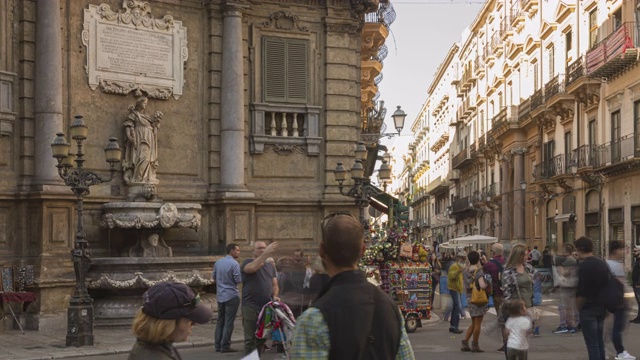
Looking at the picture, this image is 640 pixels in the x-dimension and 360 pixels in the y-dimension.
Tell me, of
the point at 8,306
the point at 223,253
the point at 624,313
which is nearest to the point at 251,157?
the point at 223,253

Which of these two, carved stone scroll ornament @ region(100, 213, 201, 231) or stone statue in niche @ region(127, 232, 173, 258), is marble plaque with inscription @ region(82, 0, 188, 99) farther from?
stone statue in niche @ region(127, 232, 173, 258)

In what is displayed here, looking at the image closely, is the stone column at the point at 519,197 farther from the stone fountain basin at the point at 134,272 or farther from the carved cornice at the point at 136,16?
the stone fountain basin at the point at 134,272

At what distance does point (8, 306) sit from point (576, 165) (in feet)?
81.3

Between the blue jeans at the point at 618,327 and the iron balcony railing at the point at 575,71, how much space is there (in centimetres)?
2406

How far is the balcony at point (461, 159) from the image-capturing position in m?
62.0

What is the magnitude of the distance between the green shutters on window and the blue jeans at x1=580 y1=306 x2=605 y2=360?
1182cm

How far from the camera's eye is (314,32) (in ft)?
70.9

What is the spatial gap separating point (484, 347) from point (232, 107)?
8.48 meters

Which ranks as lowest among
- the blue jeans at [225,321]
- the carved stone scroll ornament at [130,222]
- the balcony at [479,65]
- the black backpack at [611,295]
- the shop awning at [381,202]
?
Answer: the blue jeans at [225,321]

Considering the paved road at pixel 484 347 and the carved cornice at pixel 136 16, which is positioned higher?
the carved cornice at pixel 136 16

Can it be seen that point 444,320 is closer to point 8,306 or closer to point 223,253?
point 223,253

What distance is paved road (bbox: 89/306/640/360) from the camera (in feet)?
43.3

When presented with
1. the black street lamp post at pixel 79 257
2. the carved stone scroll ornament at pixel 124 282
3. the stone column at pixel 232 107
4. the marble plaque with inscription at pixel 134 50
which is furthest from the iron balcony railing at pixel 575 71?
the black street lamp post at pixel 79 257

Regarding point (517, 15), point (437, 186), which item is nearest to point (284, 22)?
point (517, 15)
